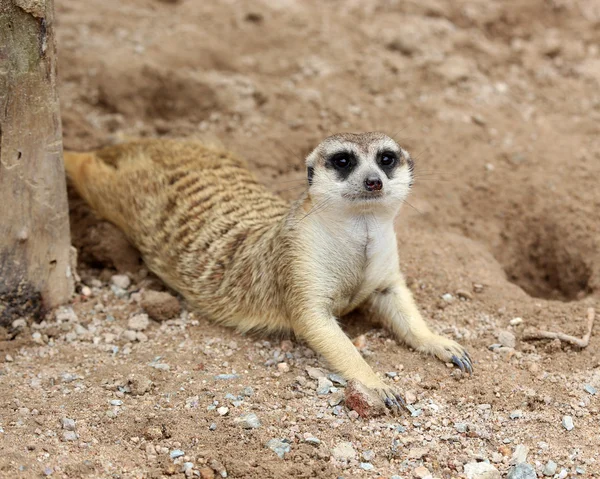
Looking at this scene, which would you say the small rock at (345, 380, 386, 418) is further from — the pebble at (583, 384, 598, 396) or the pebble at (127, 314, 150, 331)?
the pebble at (127, 314, 150, 331)

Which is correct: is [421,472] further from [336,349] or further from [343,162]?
[343,162]

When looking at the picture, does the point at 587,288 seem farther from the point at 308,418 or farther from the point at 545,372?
the point at 308,418

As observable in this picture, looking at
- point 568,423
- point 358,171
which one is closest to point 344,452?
point 568,423

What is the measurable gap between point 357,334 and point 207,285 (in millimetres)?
733

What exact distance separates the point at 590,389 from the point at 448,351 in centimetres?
54

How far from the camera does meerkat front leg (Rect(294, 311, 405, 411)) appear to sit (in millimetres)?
2824

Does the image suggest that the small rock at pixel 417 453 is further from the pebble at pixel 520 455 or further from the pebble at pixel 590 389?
the pebble at pixel 590 389

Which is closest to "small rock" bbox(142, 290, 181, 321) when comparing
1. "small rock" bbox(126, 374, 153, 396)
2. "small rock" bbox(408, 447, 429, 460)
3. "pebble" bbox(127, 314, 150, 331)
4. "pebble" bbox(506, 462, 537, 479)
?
"pebble" bbox(127, 314, 150, 331)

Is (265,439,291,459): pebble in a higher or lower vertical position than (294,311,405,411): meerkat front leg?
lower

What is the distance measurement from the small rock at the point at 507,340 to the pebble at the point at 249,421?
3.70 feet

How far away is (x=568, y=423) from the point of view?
8.67 ft

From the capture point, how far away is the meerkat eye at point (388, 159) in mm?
2953

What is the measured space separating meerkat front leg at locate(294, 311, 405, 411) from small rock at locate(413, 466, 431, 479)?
34 centimetres

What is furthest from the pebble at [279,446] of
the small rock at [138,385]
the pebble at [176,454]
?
the small rock at [138,385]
